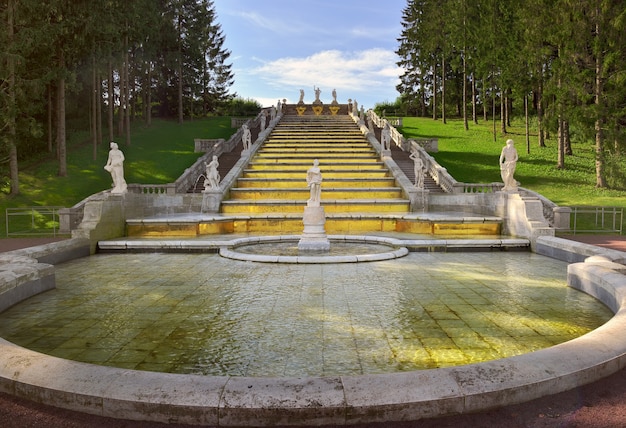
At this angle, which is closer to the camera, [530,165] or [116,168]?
[116,168]

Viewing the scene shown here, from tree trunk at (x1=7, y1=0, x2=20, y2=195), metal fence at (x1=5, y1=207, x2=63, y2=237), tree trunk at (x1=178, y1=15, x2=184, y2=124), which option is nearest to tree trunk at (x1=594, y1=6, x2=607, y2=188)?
metal fence at (x1=5, y1=207, x2=63, y2=237)

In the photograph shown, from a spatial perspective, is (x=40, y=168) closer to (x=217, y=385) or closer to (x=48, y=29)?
(x=48, y=29)

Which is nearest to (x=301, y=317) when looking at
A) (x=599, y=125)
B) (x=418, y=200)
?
(x=418, y=200)

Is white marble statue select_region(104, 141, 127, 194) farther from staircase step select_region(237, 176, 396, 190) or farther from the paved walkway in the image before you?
the paved walkway

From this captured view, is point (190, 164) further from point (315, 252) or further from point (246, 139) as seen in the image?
point (315, 252)

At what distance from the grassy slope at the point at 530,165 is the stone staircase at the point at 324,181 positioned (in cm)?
672

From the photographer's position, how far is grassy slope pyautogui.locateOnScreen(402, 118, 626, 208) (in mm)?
24312

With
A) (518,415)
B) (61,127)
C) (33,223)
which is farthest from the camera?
(61,127)

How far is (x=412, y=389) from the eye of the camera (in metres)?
3.53

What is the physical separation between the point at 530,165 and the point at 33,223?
28.6m

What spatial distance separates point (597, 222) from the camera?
1891cm

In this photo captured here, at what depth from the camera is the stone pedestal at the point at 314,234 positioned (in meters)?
12.1

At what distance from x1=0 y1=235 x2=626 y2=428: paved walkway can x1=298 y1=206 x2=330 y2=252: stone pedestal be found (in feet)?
27.9

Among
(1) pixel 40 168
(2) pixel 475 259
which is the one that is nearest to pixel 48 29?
(1) pixel 40 168
